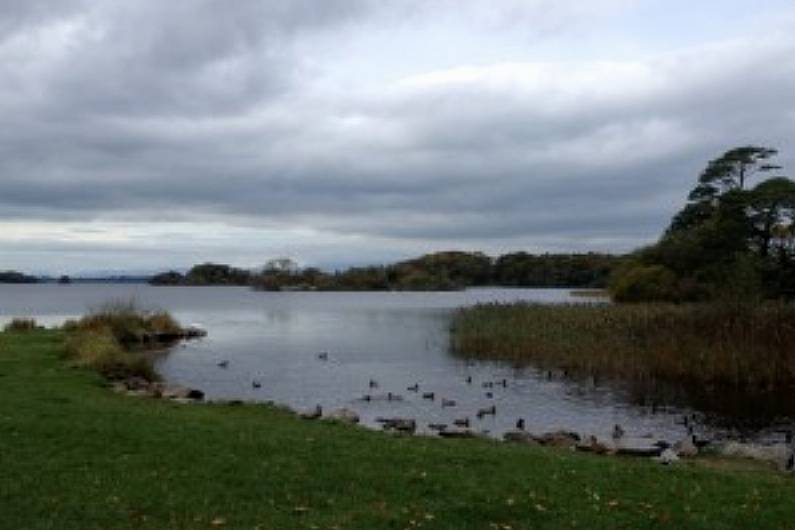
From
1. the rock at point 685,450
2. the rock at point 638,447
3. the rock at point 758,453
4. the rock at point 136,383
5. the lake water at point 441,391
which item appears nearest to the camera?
the rock at point 758,453

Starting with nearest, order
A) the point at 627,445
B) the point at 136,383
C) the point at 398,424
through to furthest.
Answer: the point at 627,445 < the point at 398,424 < the point at 136,383

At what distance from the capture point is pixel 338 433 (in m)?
18.8

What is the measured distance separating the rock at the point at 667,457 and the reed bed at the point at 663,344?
12.9m

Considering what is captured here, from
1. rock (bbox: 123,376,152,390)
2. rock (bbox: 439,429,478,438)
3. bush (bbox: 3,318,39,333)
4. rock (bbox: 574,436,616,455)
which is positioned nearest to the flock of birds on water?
rock (bbox: 439,429,478,438)

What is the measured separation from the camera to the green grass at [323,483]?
11172 mm

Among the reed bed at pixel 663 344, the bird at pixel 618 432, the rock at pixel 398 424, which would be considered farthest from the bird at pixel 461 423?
the reed bed at pixel 663 344

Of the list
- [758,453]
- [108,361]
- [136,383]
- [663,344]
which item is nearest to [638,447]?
[758,453]

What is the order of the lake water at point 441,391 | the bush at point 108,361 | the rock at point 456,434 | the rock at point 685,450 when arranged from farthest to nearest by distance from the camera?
the bush at point 108,361, the lake water at point 441,391, the rock at point 456,434, the rock at point 685,450

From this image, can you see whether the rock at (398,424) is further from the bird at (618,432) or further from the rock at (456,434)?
the bird at (618,432)

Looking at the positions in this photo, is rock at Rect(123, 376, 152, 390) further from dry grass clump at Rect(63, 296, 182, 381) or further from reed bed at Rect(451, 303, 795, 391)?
reed bed at Rect(451, 303, 795, 391)

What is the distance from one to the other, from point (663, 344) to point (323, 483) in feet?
90.1

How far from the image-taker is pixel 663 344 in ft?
125

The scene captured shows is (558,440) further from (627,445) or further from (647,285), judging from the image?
(647,285)

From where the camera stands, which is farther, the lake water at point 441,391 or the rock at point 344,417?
the lake water at point 441,391
